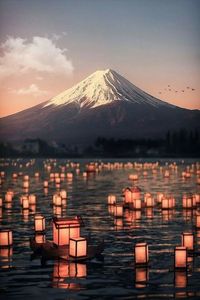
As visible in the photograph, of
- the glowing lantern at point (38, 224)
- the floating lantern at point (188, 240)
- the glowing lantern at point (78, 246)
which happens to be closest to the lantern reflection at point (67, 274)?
the glowing lantern at point (78, 246)

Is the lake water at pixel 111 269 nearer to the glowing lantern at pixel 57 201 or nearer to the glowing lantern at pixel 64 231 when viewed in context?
the glowing lantern at pixel 64 231

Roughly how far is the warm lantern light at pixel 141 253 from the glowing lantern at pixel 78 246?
93cm

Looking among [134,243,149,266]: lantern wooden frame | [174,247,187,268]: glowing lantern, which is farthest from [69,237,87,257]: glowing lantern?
[174,247,187,268]: glowing lantern

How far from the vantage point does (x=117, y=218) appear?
15.4 metres

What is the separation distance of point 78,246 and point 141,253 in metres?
1.09

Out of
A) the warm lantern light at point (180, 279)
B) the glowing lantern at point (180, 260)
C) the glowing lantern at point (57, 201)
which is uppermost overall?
the glowing lantern at point (57, 201)

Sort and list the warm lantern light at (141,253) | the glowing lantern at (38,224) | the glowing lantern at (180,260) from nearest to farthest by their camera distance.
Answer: the glowing lantern at (180,260)
the warm lantern light at (141,253)
the glowing lantern at (38,224)

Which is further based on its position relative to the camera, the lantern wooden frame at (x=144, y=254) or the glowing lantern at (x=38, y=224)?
the glowing lantern at (x=38, y=224)

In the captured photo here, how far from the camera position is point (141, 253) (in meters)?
8.74

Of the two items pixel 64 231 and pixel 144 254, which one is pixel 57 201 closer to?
pixel 64 231

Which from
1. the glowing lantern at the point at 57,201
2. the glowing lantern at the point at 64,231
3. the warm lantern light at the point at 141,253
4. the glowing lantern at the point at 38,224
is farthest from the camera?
the glowing lantern at the point at 57,201

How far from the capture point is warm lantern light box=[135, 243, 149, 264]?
28.6 feet

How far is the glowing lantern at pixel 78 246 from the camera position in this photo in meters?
9.14

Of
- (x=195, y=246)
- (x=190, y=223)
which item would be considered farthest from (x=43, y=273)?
(x=190, y=223)
